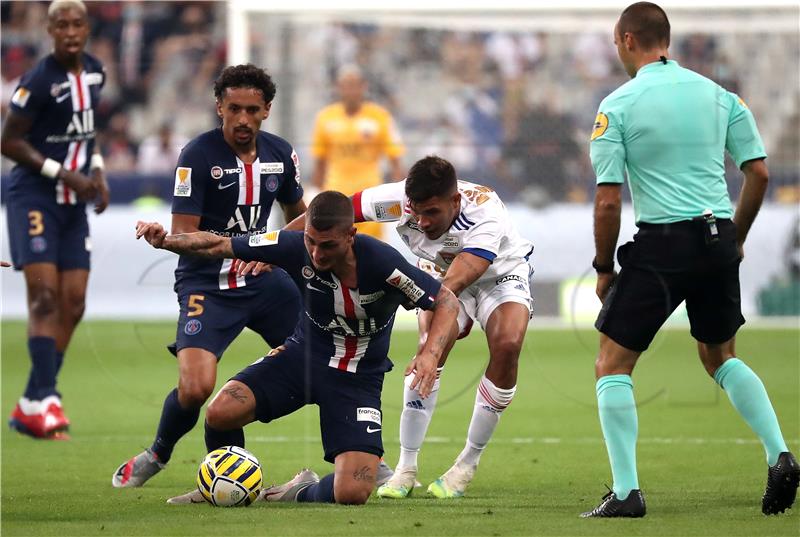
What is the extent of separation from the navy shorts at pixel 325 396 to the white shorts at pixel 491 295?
0.76 meters

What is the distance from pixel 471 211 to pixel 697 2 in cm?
869

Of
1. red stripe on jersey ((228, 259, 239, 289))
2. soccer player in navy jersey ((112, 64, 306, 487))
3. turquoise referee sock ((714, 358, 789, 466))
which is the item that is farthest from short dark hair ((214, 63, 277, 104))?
turquoise referee sock ((714, 358, 789, 466))

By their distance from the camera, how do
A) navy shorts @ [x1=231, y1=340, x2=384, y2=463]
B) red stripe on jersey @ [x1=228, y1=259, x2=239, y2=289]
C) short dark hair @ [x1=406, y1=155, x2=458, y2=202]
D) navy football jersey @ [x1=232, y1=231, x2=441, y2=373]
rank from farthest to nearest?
1. red stripe on jersey @ [x1=228, y1=259, x2=239, y2=289]
2. navy shorts @ [x1=231, y1=340, x2=384, y2=463]
3. short dark hair @ [x1=406, y1=155, x2=458, y2=202]
4. navy football jersey @ [x1=232, y1=231, x2=441, y2=373]

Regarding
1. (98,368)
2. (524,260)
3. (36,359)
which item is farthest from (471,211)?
(98,368)

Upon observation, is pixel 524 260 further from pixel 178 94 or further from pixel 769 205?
pixel 178 94

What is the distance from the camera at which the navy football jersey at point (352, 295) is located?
6.05 m

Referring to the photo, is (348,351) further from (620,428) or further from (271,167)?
(620,428)

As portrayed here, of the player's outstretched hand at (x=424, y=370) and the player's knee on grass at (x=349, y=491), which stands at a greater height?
the player's outstretched hand at (x=424, y=370)

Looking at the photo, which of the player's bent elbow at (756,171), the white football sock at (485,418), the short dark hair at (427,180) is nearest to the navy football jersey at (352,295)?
the short dark hair at (427,180)

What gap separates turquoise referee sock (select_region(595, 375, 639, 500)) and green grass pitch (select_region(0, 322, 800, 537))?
0.67ft

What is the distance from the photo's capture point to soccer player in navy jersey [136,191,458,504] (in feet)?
19.5

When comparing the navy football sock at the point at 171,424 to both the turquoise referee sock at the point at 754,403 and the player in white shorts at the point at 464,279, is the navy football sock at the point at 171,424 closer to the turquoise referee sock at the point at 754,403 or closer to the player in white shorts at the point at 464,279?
the player in white shorts at the point at 464,279

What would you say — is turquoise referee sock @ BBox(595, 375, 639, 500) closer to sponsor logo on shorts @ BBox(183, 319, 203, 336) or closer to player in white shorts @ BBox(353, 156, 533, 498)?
player in white shorts @ BBox(353, 156, 533, 498)

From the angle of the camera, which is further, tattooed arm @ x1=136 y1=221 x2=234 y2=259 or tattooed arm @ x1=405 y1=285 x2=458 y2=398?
tattooed arm @ x1=136 y1=221 x2=234 y2=259
